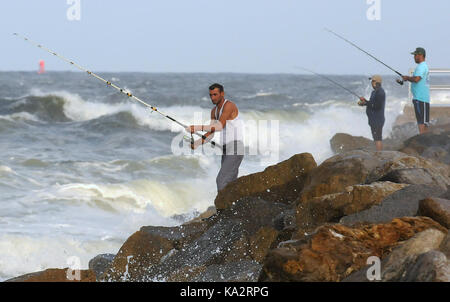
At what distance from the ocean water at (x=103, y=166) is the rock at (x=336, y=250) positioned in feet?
13.1

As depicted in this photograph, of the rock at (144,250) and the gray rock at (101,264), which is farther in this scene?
the gray rock at (101,264)

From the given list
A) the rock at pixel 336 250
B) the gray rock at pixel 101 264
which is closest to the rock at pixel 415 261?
the rock at pixel 336 250

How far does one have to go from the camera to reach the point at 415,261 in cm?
357

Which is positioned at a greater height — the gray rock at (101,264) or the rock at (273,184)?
the rock at (273,184)

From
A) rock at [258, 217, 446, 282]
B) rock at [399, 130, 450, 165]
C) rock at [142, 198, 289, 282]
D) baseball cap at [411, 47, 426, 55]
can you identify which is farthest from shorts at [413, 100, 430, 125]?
rock at [258, 217, 446, 282]

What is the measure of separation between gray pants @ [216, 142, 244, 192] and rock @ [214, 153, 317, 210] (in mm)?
224

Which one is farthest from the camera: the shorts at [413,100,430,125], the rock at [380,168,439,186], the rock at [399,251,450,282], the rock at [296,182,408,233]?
the shorts at [413,100,430,125]

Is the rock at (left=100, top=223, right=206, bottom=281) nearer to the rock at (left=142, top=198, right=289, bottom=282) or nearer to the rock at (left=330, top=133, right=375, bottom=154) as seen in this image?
the rock at (left=142, top=198, right=289, bottom=282)

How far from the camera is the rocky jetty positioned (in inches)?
153

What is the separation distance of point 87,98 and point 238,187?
77.8 feet

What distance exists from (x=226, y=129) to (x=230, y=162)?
0.36 meters

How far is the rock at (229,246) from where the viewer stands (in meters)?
5.06

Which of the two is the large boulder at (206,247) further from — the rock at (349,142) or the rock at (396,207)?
the rock at (349,142)
